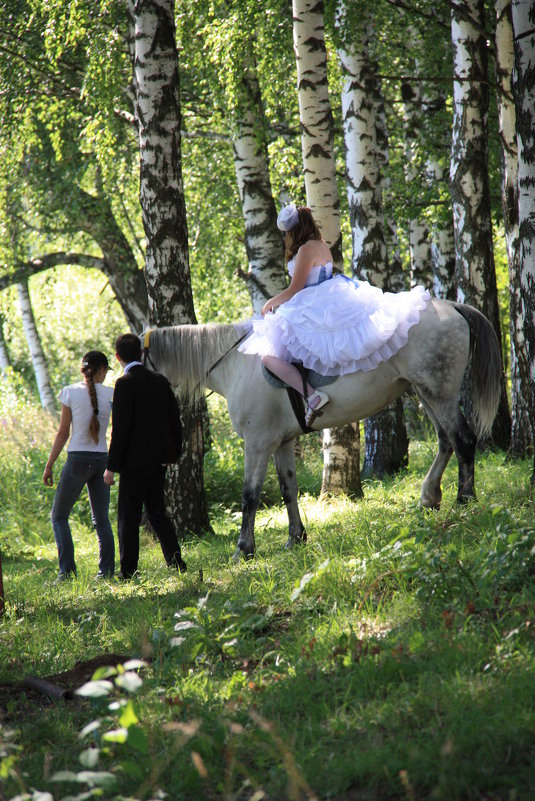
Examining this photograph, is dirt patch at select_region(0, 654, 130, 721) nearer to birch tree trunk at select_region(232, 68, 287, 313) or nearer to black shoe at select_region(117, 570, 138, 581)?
black shoe at select_region(117, 570, 138, 581)

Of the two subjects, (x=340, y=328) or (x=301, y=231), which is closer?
(x=340, y=328)

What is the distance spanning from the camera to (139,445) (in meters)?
6.96

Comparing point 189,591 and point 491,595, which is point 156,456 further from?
point 491,595

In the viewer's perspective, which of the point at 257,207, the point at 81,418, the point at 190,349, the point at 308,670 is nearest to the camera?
the point at 308,670

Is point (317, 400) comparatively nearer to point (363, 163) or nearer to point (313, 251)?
point (313, 251)

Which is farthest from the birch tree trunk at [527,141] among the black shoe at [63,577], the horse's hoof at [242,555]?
the black shoe at [63,577]

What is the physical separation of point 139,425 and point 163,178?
9.74 feet

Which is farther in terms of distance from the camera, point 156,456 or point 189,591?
point 156,456

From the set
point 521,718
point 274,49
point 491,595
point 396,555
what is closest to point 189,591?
point 396,555

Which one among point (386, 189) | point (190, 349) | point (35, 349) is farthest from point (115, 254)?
point (190, 349)

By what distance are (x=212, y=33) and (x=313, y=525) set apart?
23.3 ft

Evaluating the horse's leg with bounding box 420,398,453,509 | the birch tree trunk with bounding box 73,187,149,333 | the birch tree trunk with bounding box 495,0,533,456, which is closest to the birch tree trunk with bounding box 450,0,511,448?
the birch tree trunk with bounding box 495,0,533,456

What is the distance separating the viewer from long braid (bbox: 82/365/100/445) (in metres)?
7.78

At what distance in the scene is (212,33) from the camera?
441 inches
